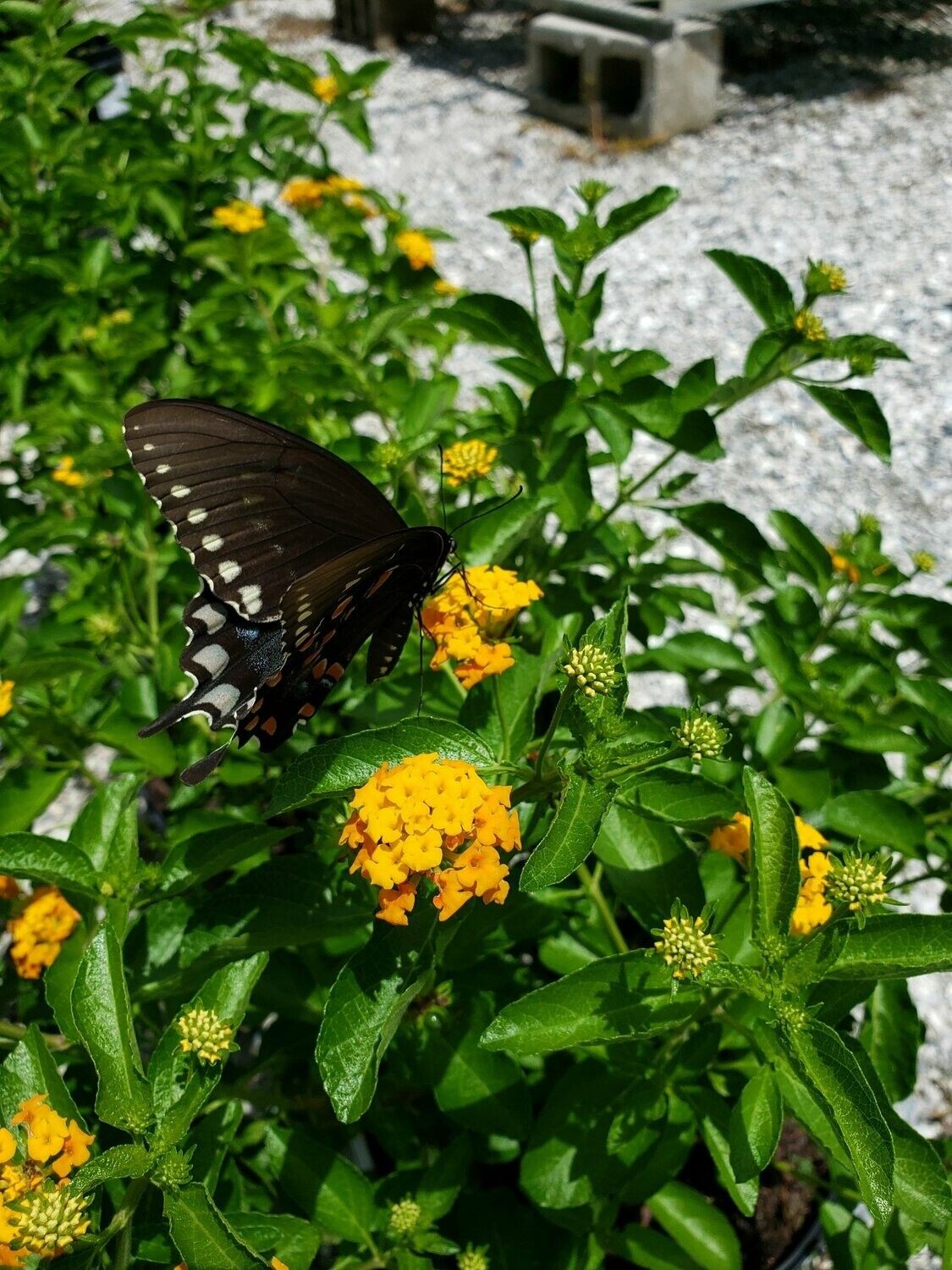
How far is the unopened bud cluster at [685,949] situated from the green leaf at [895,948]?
5.7 inches

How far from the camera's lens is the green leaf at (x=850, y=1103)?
1.01 meters

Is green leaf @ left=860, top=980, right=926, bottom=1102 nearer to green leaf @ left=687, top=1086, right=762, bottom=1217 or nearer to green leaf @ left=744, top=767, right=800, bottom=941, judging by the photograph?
green leaf @ left=687, top=1086, right=762, bottom=1217

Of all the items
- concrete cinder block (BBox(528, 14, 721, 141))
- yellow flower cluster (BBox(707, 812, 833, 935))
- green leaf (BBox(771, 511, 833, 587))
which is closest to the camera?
yellow flower cluster (BBox(707, 812, 833, 935))

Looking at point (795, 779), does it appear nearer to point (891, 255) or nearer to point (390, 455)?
point (390, 455)

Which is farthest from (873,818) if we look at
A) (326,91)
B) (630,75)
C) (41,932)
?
(630,75)

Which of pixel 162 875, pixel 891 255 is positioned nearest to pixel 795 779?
pixel 162 875

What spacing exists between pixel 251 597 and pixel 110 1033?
67 cm

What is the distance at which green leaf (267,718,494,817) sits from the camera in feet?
3.87

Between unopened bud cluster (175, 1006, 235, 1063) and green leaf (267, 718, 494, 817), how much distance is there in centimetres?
27

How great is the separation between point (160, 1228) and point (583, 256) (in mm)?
1498

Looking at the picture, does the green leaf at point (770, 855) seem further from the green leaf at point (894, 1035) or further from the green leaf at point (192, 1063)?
the green leaf at point (192, 1063)

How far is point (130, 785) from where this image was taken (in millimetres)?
1573

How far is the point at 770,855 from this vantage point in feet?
3.89

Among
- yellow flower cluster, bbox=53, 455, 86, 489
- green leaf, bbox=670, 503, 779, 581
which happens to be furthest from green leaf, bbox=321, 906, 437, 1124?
yellow flower cluster, bbox=53, 455, 86, 489
